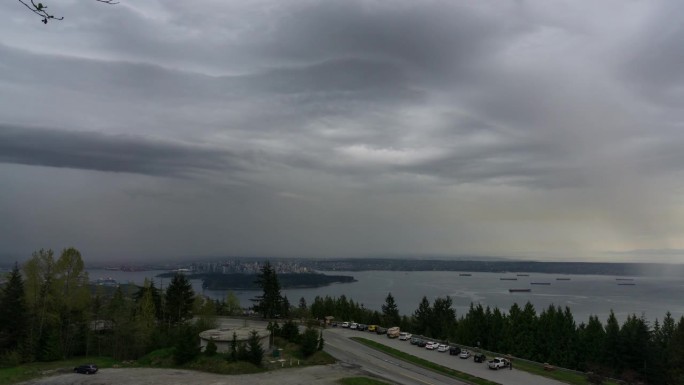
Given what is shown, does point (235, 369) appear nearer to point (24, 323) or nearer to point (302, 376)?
point (302, 376)

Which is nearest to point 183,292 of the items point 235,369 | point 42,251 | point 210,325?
point 210,325

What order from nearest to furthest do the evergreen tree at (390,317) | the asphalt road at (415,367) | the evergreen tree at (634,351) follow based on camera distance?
1. the asphalt road at (415,367)
2. the evergreen tree at (634,351)
3. the evergreen tree at (390,317)

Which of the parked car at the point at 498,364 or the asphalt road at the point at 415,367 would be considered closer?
the asphalt road at the point at 415,367

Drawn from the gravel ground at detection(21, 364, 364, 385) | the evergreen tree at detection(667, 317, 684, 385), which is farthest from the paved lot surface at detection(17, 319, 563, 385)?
the evergreen tree at detection(667, 317, 684, 385)

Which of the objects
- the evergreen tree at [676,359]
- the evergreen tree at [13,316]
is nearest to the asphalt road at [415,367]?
the evergreen tree at [676,359]

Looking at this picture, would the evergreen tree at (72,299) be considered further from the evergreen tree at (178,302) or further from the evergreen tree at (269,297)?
the evergreen tree at (269,297)

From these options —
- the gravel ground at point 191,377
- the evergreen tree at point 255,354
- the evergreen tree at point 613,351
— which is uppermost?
the evergreen tree at point 255,354

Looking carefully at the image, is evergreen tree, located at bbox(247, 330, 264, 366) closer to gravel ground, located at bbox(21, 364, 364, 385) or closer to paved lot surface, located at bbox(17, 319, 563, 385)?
gravel ground, located at bbox(21, 364, 364, 385)
